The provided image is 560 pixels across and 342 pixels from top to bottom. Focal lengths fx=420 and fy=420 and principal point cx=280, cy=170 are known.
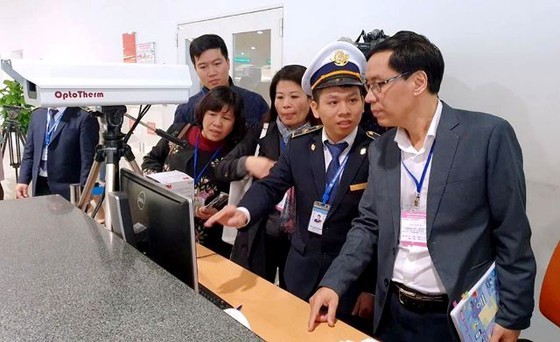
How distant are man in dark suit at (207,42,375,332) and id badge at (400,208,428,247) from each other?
0.78ft

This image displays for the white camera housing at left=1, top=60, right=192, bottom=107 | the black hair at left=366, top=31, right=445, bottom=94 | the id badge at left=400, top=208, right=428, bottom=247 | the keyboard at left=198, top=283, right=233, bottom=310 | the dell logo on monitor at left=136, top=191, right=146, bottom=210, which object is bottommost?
the keyboard at left=198, top=283, right=233, bottom=310

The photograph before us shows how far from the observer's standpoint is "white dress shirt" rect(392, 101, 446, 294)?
1.19m

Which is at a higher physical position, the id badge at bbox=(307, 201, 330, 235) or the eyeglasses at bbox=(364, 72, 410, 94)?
the eyeglasses at bbox=(364, 72, 410, 94)

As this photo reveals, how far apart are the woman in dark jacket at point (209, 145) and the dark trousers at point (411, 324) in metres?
0.86

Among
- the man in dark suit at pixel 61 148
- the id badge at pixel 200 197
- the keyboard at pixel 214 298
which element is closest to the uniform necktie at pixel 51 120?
the man in dark suit at pixel 61 148

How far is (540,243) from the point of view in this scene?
71.9 inches

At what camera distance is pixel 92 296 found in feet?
2.02

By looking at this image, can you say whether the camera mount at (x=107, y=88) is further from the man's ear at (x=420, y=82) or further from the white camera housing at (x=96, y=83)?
the man's ear at (x=420, y=82)

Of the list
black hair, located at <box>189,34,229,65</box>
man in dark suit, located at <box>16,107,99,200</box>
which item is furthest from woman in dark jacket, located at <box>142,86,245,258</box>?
man in dark suit, located at <box>16,107,99,200</box>

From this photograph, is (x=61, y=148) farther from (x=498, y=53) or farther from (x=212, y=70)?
(x=498, y=53)

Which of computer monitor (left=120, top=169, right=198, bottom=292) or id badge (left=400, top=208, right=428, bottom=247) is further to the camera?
id badge (left=400, top=208, right=428, bottom=247)

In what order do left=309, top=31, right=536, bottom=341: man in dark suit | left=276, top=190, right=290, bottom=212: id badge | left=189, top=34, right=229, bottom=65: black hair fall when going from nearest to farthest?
left=309, top=31, right=536, bottom=341: man in dark suit
left=276, top=190, right=290, bottom=212: id badge
left=189, top=34, right=229, bottom=65: black hair

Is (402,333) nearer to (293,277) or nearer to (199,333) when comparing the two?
(293,277)

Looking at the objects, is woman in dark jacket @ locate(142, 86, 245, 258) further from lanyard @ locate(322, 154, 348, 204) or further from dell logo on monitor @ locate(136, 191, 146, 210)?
dell logo on monitor @ locate(136, 191, 146, 210)
